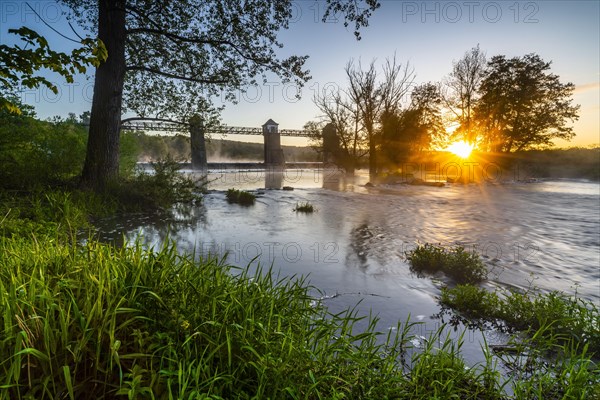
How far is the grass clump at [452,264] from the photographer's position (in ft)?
18.1

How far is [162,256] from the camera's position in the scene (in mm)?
2838

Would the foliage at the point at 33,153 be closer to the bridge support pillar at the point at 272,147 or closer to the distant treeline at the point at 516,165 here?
the distant treeline at the point at 516,165

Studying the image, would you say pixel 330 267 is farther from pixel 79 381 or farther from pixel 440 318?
pixel 79 381

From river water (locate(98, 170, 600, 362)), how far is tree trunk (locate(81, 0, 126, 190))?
88.0 inches

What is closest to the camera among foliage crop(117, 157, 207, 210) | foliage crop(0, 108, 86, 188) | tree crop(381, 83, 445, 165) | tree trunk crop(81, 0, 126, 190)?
foliage crop(0, 108, 86, 188)

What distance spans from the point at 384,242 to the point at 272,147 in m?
54.3

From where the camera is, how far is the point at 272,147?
6075cm

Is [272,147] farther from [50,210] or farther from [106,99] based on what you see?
[50,210]

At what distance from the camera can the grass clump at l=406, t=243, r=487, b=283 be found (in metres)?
5.52

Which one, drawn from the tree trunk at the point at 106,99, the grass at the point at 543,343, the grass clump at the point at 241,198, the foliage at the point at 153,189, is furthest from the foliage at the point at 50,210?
the grass at the point at 543,343

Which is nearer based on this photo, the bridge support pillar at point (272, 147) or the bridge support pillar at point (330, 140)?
the bridge support pillar at point (330, 140)

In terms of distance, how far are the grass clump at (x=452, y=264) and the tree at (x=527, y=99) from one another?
4567 centimetres

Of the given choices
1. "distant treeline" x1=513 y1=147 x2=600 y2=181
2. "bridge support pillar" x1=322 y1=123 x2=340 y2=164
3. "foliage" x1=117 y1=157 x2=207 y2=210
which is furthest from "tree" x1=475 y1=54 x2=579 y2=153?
"foliage" x1=117 y1=157 x2=207 y2=210

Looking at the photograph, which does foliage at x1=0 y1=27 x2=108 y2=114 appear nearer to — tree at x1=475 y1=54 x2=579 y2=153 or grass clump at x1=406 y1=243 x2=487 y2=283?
grass clump at x1=406 y1=243 x2=487 y2=283
